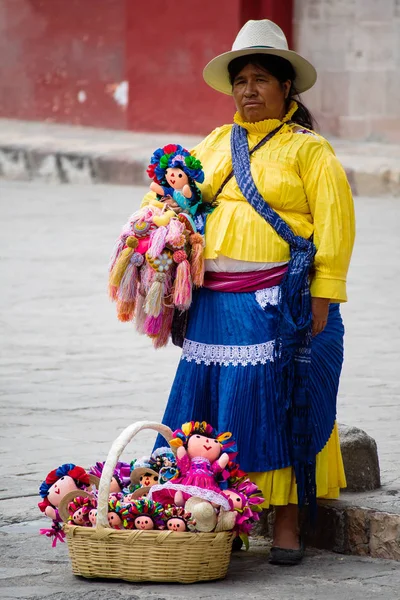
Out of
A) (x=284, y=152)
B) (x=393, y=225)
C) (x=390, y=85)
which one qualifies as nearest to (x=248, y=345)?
(x=284, y=152)

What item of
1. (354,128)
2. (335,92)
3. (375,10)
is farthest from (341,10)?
(354,128)

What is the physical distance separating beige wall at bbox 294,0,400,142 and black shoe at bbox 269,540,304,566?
1190cm

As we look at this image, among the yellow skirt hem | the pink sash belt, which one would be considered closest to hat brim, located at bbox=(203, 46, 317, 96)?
the pink sash belt

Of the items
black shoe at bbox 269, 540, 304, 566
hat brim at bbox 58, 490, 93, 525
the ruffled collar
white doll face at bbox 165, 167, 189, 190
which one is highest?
the ruffled collar

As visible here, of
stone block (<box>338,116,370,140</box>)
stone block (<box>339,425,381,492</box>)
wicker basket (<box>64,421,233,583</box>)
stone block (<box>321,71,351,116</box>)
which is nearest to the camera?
wicker basket (<box>64,421,233,583</box>)

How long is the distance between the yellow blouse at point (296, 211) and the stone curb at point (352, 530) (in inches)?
30.3

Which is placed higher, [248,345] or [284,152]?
[284,152]

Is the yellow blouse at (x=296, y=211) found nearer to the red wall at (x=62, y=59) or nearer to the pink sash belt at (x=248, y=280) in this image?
the pink sash belt at (x=248, y=280)

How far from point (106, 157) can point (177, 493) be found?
11993 millimetres

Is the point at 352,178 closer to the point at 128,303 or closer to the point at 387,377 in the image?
the point at 387,377

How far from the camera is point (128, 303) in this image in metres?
4.80

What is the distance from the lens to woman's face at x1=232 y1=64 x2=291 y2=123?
4836mm

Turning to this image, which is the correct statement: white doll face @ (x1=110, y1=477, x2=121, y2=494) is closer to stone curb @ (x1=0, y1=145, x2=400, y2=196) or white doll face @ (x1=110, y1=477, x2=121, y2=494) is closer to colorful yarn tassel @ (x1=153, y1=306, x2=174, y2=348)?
colorful yarn tassel @ (x1=153, y1=306, x2=174, y2=348)

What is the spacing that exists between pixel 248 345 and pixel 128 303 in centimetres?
44
